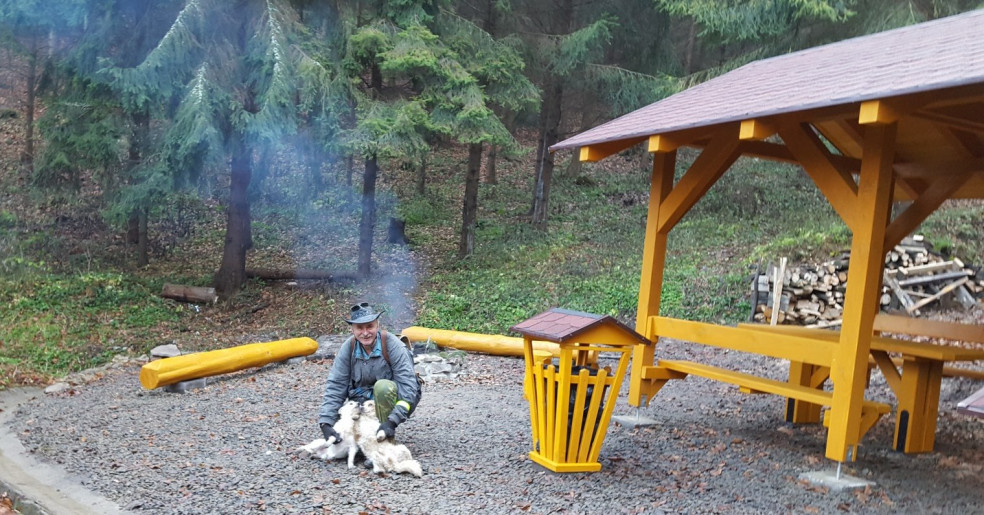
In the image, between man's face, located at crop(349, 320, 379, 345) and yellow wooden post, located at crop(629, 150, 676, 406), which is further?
yellow wooden post, located at crop(629, 150, 676, 406)

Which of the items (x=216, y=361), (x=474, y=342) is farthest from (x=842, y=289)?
(x=216, y=361)

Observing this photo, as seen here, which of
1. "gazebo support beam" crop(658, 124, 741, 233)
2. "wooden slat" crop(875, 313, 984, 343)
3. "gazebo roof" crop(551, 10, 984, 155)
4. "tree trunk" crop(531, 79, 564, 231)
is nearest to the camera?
"gazebo roof" crop(551, 10, 984, 155)

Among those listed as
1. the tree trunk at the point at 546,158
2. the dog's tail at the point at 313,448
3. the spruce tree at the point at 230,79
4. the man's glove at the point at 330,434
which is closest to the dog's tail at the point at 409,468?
the man's glove at the point at 330,434

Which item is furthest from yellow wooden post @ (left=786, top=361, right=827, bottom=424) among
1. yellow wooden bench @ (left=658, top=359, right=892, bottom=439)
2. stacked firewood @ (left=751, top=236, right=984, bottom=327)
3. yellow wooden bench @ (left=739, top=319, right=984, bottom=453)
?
stacked firewood @ (left=751, top=236, right=984, bottom=327)

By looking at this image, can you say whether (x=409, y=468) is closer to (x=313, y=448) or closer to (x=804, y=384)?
(x=313, y=448)

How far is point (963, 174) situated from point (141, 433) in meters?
7.08

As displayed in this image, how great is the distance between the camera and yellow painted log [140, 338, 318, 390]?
8.05 m

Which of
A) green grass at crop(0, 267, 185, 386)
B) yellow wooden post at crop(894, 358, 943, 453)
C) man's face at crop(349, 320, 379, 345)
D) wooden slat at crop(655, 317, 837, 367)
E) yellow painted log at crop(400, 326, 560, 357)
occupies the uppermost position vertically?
wooden slat at crop(655, 317, 837, 367)

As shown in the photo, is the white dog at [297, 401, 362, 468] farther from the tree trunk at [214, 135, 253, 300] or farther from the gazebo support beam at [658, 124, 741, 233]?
the tree trunk at [214, 135, 253, 300]

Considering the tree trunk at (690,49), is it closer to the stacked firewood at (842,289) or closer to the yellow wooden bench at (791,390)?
the stacked firewood at (842,289)

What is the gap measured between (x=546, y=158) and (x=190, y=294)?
829 centimetres

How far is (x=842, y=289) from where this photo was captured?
38.4 ft

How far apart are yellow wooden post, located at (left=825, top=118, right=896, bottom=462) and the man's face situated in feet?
10.9

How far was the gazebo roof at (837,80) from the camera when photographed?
178 inches
